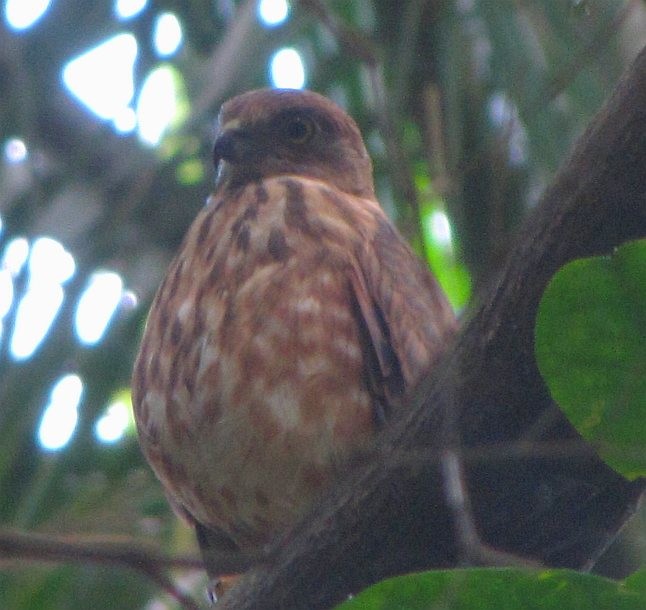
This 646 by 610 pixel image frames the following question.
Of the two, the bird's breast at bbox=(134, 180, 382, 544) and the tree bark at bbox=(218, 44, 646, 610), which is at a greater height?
the tree bark at bbox=(218, 44, 646, 610)

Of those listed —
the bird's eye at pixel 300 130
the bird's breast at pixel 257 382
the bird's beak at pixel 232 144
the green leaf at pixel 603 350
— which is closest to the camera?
the green leaf at pixel 603 350

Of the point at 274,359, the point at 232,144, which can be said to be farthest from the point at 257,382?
the point at 232,144

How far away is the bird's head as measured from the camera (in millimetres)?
4352

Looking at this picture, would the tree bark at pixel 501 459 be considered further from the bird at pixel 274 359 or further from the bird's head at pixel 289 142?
the bird's head at pixel 289 142

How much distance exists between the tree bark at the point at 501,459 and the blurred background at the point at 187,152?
513mm

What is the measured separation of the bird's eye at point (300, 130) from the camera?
4.55 metres

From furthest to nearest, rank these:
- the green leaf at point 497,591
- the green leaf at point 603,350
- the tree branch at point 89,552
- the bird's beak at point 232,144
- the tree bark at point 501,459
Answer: the bird's beak at point 232,144
the tree bark at point 501,459
the green leaf at point 603,350
the green leaf at point 497,591
the tree branch at point 89,552

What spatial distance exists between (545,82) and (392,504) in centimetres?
141

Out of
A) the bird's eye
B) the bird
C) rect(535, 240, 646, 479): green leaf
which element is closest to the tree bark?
rect(535, 240, 646, 479): green leaf

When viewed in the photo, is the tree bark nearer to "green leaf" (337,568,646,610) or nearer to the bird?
"green leaf" (337,568,646,610)

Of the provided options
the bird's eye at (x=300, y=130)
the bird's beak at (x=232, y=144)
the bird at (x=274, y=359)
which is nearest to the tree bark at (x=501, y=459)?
the bird at (x=274, y=359)

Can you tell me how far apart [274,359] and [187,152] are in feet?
3.69

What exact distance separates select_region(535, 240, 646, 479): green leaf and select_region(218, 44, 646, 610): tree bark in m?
0.21

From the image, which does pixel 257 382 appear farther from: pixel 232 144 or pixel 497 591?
pixel 497 591
